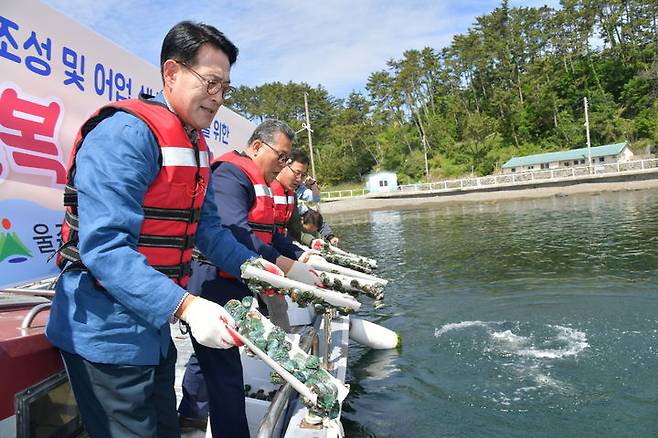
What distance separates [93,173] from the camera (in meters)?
1.81

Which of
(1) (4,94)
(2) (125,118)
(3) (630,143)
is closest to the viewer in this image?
(2) (125,118)

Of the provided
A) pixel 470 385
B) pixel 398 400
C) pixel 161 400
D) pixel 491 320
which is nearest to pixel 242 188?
pixel 161 400

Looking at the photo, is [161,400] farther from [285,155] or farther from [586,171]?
[586,171]

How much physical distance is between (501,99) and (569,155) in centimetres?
1873

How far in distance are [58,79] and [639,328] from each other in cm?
784

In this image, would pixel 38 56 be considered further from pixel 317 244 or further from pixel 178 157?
pixel 317 244

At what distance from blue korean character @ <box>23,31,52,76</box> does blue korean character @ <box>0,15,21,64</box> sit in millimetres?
87

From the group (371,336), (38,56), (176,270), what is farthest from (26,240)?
(371,336)

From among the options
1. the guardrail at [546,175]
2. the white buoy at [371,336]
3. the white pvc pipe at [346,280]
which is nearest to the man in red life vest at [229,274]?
the white pvc pipe at [346,280]

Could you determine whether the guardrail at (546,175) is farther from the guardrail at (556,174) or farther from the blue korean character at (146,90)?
the blue korean character at (146,90)

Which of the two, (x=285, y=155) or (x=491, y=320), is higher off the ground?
(x=285, y=155)

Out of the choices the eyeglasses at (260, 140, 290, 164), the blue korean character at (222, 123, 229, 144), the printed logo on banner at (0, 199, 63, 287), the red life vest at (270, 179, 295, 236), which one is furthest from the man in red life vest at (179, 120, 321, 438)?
the blue korean character at (222, 123, 229, 144)

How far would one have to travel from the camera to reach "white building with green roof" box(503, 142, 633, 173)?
160ft

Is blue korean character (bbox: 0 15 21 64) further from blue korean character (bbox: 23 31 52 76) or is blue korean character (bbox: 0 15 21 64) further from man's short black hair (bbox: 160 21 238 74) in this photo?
man's short black hair (bbox: 160 21 238 74)
